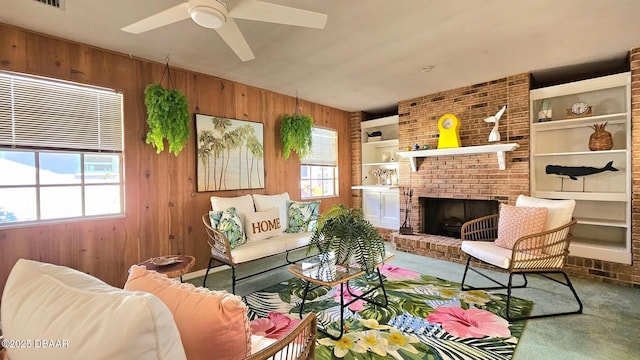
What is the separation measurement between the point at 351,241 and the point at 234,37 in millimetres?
1690

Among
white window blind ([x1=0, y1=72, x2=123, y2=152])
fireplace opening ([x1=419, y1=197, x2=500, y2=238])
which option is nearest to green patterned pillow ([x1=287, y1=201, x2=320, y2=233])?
fireplace opening ([x1=419, y1=197, x2=500, y2=238])

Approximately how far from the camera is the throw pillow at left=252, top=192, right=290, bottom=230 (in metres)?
3.61

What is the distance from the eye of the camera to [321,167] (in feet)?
16.9

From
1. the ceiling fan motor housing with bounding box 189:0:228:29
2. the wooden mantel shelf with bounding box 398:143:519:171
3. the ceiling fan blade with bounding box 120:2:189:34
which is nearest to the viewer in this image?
the ceiling fan motor housing with bounding box 189:0:228:29

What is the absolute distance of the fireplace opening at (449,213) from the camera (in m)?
4.21

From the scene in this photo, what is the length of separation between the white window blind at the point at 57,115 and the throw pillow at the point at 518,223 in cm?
396

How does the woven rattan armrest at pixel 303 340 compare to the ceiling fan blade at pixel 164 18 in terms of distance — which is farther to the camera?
the ceiling fan blade at pixel 164 18

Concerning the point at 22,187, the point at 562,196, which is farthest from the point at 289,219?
the point at 562,196

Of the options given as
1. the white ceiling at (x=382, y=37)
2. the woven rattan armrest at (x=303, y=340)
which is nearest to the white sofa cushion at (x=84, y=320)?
the woven rattan armrest at (x=303, y=340)

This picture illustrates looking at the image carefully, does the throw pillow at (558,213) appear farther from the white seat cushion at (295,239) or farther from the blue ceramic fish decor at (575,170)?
the white seat cushion at (295,239)

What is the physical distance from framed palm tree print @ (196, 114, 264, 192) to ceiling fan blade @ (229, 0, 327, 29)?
201 centimetres

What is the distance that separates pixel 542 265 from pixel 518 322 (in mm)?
547

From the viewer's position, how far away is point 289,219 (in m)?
3.77

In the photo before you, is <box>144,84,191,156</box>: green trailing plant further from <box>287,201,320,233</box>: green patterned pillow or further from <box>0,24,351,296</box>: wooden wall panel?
<box>287,201,320,233</box>: green patterned pillow
